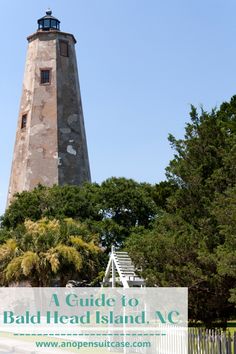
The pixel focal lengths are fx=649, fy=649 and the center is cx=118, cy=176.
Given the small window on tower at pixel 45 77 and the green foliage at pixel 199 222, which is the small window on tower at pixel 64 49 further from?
the green foliage at pixel 199 222

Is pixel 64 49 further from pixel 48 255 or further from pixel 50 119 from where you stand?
pixel 48 255

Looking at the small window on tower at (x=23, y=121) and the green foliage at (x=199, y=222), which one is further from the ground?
the small window on tower at (x=23, y=121)

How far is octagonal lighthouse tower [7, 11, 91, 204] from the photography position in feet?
158

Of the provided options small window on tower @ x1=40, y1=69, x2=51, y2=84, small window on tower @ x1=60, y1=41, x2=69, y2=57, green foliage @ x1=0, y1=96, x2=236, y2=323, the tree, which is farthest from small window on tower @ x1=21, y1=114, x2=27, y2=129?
green foliage @ x1=0, y1=96, x2=236, y2=323

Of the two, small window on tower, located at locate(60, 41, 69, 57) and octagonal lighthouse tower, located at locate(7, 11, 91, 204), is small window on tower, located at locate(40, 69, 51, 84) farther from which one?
small window on tower, located at locate(60, 41, 69, 57)

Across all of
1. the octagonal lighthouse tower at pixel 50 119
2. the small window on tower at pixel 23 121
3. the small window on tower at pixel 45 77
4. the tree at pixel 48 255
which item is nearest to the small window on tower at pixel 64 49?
the octagonal lighthouse tower at pixel 50 119

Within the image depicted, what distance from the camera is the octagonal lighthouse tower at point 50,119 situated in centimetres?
4812

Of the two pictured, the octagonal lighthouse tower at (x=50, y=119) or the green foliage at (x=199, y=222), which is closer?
the green foliage at (x=199, y=222)

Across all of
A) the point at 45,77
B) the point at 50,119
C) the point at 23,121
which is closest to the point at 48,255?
the point at 50,119

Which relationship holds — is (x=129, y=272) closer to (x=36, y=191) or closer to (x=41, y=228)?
(x=41, y=228)

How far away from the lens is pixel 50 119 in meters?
48.7

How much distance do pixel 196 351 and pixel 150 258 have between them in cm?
381

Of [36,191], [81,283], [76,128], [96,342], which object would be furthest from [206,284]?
[76,128]

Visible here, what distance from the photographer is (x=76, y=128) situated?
49.8m
